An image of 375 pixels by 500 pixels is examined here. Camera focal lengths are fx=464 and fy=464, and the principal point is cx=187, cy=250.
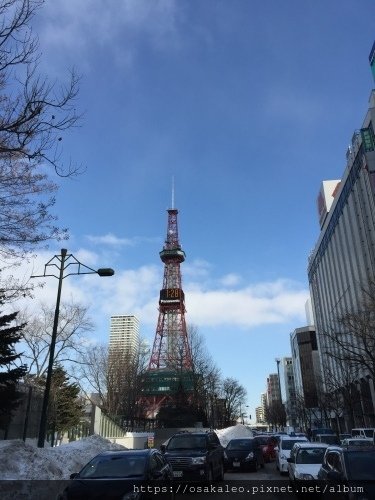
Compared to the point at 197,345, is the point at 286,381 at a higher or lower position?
higher

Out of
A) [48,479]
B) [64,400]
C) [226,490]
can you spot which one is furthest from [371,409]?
[48,479]

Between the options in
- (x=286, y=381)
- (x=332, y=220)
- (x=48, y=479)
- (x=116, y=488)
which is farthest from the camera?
(x=286, y=381)

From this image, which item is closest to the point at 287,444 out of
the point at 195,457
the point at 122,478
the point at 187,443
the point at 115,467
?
the point at 187,443

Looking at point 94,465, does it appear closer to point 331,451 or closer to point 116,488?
point 116,488

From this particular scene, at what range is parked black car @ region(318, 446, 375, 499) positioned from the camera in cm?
781

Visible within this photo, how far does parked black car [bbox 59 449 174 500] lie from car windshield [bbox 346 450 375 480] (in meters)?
3.53

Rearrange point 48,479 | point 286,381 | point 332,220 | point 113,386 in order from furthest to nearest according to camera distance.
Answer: point 286,381 → point 332,220 → point 113,386 → point 48,479

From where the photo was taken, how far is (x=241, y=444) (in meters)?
21.4

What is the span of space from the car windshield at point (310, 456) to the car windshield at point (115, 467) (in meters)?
6.22

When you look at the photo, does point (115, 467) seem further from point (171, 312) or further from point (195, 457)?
point (171, 312)

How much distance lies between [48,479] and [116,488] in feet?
→ 12.3

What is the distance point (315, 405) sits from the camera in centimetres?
9681

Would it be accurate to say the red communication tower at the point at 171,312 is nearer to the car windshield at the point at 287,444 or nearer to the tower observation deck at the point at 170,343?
the tower observation deck at the point at 170,343

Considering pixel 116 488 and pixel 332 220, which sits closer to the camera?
pixel 116 488
